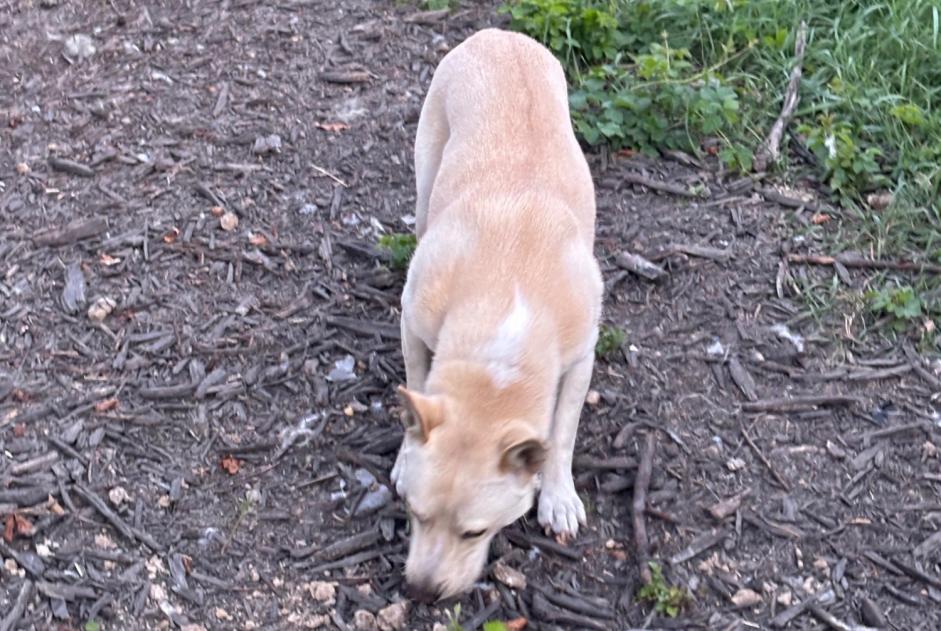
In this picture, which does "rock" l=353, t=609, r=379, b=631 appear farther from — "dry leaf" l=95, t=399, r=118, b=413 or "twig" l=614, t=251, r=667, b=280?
"twig" l=614, t=251, r=667, b=280

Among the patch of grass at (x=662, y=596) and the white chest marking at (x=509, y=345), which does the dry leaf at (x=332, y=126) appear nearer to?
the white chest marking at (x=509, y=345)

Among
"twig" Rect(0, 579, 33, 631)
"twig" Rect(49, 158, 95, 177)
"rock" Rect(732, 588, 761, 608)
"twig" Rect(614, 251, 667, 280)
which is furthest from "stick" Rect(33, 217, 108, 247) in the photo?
"rock" Rect(732, 588, 761, 608)

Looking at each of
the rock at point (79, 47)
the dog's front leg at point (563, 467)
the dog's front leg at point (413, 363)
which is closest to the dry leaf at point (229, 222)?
the dog's front leg at point (413, 363)

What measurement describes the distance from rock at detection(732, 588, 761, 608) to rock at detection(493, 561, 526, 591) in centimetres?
87

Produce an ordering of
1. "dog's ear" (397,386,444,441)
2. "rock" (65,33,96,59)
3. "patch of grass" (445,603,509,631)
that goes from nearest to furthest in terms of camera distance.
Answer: "dog's ear" (397,386,444,441), "patch of grass" (445,603,509,631), "rock" (65,33,96,59)

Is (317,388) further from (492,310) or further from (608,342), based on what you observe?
(608,342)

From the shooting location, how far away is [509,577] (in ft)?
15.0

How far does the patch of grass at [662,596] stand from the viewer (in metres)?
4.48

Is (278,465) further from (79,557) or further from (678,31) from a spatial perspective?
(678,31)

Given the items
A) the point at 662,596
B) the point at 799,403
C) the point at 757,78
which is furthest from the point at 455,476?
the point at 757,78

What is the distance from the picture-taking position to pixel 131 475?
478 centimetres

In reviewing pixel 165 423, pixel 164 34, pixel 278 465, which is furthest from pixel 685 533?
pixel 164 34

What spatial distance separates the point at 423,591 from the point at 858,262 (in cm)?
342

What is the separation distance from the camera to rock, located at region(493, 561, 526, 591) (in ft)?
14.9
